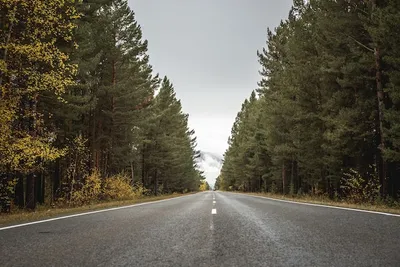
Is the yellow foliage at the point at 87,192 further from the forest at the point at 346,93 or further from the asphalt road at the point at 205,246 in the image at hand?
the forest at the point at 346,93

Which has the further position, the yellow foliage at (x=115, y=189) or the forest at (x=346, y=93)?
the yellow foliage at (x=115, y=189)

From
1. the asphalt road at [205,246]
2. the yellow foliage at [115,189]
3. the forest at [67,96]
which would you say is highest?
the forest at [67,96]

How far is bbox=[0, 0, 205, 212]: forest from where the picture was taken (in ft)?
34.1

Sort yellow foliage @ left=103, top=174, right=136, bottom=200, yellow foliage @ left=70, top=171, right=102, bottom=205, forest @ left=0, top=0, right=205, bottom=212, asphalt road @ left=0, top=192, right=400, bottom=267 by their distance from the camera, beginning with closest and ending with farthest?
asphalt road @ left=0, top=192, right=400, bottom=267, forest @ left=0, top=0, right=205, bottom=212, yellow foliage @ left=70, top=171, right=102, bottom=205, yellow foliage @ left=103, top=174, right=136, bottom=200

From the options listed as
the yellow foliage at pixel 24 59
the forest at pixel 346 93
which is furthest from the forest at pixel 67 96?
the forest at pixel 346 93

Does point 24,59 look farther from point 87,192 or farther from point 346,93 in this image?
point 346,93

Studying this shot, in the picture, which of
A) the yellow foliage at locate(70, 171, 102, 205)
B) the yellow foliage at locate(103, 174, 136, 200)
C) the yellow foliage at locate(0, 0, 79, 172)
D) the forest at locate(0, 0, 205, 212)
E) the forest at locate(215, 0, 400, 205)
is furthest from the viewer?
the yellow foliage at locate(103, 174, 136, 200)

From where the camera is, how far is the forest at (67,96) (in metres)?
10.4

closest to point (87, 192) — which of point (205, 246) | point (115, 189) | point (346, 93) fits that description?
point (115, 189)

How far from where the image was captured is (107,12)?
23.8 m

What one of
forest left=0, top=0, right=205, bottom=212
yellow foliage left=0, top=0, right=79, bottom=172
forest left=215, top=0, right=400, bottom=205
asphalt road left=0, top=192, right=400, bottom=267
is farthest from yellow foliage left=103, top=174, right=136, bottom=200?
asphalt road left=0, top=192, right=400, bottom=267

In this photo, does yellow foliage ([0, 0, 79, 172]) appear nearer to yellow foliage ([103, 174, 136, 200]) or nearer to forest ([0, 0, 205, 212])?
forest ([0, 0, 205, 212])

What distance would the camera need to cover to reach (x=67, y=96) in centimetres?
1647

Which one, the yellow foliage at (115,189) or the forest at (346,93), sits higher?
the forest at (346,93)
